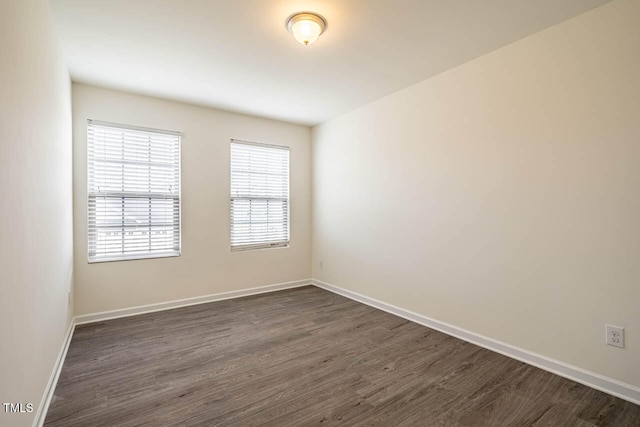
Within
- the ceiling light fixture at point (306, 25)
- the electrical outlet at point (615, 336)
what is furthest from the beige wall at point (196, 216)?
the electrical outlet at point (615, 336)

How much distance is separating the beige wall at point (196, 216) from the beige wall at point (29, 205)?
3.05 feet

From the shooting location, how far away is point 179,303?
3.95 meters

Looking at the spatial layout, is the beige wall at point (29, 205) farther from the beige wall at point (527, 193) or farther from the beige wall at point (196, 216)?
the beige wall at point (527, 193)

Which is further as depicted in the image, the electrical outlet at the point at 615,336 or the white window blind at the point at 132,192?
the white window blind at the point at 132,192

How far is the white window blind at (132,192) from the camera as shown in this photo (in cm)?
348

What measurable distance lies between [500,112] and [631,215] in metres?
1.22

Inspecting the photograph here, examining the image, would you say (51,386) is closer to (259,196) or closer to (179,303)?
(179,303)

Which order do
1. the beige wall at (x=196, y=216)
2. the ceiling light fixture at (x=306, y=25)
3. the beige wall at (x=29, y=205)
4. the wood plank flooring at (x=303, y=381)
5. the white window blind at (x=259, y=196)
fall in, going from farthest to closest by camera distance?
the white window blind at (x=259, y=196) → the beige wall at (x=196, y=216) → the ceiling light fixture at (x=306, y=25) → the wood plank flooring at (x=303, y=381) → the beige wall at (x=29, y=205)

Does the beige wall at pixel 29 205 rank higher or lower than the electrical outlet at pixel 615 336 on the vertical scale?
higher

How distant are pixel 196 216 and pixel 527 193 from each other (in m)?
3.71

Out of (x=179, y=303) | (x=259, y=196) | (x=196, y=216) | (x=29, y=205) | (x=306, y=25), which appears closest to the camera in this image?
(x=29, y=205)

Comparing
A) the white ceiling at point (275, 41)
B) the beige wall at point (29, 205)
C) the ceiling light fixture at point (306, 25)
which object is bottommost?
the beige wall at point (29, 205)

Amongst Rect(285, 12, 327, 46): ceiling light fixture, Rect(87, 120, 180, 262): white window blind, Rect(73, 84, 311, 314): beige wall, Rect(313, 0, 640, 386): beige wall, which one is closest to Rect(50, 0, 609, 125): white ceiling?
Rect(285, 12, 327, 46): ceiling light fixture

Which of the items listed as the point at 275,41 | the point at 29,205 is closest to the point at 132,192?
the point at 29,205
